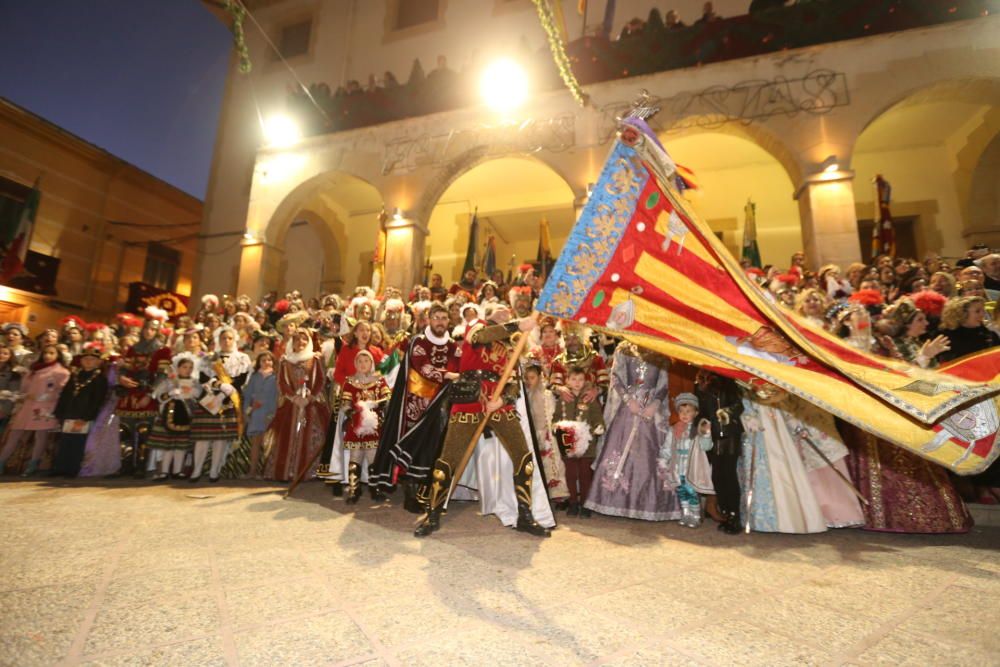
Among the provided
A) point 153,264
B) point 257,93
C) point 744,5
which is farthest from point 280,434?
point 153,264

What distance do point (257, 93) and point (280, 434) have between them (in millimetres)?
15891

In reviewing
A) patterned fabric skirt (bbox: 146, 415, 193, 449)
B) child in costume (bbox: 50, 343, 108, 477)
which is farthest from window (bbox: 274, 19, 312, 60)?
patterned fabric skirt (bbox: 146, 415, 193, 449)

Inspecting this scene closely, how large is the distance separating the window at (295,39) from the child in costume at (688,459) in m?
18.7

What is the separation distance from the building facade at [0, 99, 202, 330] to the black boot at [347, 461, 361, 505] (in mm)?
16871

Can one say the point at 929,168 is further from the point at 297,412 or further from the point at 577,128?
the point at 297,412

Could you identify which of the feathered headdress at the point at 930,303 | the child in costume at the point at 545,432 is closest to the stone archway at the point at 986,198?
the feathered headdress at the point at 930,303

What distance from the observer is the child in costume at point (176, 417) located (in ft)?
19.9

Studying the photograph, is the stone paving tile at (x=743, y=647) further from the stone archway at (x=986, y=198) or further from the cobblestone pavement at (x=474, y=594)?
the stone archway at (x=986, y=198)

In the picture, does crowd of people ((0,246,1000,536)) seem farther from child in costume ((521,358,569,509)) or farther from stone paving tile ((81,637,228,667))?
stone paving tile ((81,637,228,667))

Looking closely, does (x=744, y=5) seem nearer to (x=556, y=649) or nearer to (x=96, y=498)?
(x=556, y=649)

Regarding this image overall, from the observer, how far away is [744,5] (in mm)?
11875

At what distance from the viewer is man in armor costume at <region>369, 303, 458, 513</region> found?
4.45 metres

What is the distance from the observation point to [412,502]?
14.4ft

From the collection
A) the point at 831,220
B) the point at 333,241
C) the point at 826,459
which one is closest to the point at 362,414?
the point at 826,459
